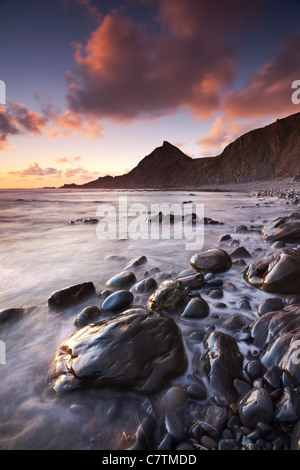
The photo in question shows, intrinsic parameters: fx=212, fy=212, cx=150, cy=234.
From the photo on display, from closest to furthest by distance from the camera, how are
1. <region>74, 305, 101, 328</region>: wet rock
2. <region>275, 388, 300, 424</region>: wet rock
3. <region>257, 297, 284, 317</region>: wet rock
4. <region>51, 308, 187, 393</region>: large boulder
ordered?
<region>275, 388, 300, 424</region>: wet rock, <region>51, 308, 187, 393</region>: large boulder, <region>257, 297, 284, 317</region>: wet rock, <region>74, 305, 101, 328</region>: wet rock

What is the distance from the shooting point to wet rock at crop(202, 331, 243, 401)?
1.33m

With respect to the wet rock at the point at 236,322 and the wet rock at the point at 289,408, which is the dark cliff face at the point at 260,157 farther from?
the wet rock at the point at 289,408

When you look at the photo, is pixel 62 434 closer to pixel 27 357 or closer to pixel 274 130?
pixel 27 357

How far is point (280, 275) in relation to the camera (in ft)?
7.82

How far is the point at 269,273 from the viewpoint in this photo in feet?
8.29

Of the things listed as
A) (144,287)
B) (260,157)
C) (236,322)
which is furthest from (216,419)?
(260,157)

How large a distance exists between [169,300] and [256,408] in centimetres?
124

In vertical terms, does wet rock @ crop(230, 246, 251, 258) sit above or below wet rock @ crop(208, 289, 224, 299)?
above

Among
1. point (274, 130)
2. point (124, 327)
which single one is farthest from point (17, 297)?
point (274, 130)

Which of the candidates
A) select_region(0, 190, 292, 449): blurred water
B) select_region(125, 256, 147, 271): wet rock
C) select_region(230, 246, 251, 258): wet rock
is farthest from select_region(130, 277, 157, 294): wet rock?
select_region(230, 246, 251, 258): wet rock

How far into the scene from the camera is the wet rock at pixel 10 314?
2.28 metres

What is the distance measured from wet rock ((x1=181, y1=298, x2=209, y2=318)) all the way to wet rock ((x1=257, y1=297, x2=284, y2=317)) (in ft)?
1.66

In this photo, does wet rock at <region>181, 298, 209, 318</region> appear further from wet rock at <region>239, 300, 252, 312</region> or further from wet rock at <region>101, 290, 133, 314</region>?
wet rock at <region>101, 290, 133, 314</region>

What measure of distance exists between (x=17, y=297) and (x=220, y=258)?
287 cm
